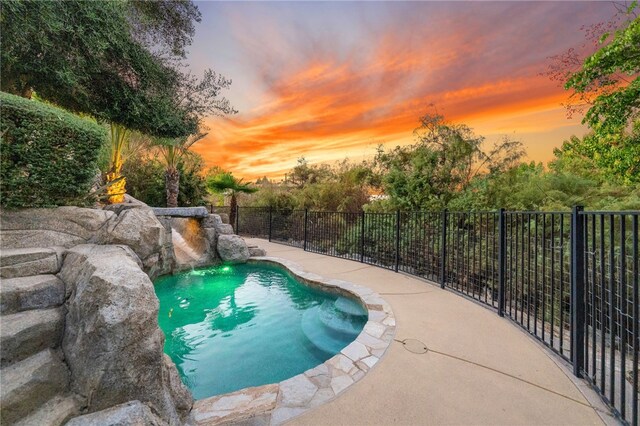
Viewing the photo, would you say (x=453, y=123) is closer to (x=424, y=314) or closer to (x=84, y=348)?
(x=424, y=314)

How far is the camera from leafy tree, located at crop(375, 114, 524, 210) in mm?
→ 6812

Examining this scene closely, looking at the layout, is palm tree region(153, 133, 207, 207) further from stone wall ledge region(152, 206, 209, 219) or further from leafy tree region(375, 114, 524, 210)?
leafy tree region(375, 114, 524, 210)

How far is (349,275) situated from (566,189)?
5.56 meters

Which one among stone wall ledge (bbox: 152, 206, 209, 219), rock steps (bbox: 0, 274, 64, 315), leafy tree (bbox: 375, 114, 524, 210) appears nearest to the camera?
rock steps (bbox: 0, 274, 64, 315)

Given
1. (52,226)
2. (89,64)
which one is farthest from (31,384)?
(89,64)

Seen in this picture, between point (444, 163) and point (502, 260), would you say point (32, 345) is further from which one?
point (444, 163)

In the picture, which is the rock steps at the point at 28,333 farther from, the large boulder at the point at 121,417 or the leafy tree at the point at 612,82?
the leafy tree at the point at 612,82

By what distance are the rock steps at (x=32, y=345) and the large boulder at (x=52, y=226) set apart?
0.79 ft

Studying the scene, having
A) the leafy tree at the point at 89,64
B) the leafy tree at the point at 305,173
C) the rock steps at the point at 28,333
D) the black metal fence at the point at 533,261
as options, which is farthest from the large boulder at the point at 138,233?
the leafy tree at the point at 305,173

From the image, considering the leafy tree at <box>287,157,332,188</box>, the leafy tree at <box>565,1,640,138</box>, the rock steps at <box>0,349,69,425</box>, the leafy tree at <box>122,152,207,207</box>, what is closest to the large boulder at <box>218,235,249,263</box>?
the rock steps at <box>0,349,69,425</box>

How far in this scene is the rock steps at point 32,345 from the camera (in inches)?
51.7

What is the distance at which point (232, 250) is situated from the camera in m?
7.54

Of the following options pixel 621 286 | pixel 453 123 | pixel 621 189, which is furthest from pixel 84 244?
pixel 621 189

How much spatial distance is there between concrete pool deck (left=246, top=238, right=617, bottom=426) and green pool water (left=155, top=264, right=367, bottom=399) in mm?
1077
